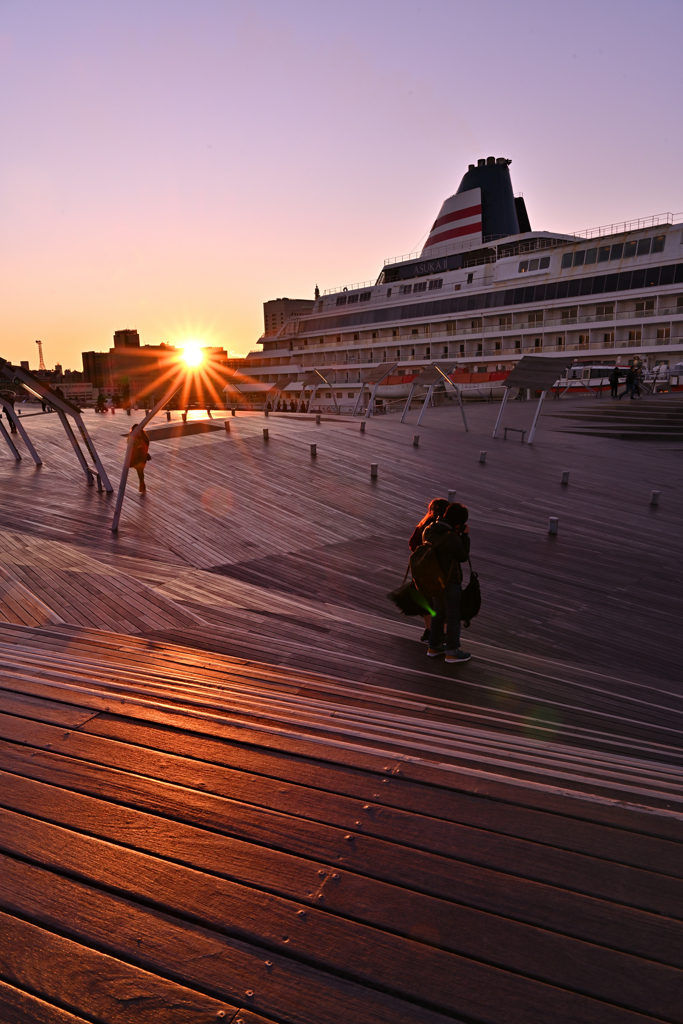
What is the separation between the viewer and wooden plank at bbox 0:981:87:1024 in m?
1.91

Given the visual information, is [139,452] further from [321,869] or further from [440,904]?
[440,904]

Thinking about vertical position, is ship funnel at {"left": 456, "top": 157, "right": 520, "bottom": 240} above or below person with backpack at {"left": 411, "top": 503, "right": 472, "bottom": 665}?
above

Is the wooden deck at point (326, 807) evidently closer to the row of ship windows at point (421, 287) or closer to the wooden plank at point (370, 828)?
the wooden plank at point (370, 828)

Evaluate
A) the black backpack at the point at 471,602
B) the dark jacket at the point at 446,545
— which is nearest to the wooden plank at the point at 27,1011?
the dark jacket at the point at 446,545

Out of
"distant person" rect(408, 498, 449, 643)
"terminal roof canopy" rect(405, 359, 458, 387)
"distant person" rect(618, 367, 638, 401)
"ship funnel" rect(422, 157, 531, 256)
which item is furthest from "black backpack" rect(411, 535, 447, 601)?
"ship funnel" rect(422, 157, 531, 256)

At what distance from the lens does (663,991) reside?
202cm

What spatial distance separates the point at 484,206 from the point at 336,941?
64.9 metres

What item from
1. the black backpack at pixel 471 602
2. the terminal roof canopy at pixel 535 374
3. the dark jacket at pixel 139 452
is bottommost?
the black backpack at pixel 471 602

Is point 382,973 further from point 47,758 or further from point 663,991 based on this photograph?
point 47,758

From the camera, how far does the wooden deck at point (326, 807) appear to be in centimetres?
205

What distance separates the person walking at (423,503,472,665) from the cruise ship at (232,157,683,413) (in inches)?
871

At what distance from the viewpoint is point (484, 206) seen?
58.8 metres

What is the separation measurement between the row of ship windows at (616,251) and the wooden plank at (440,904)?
45.9 metres

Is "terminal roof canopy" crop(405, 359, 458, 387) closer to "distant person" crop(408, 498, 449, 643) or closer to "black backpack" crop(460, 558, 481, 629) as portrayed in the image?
"distant person" crop(408, 498, 449, 643)
